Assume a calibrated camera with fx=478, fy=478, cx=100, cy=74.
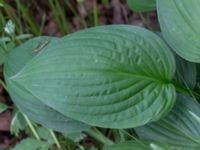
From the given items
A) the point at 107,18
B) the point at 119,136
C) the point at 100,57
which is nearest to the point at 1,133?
the point at 119,136

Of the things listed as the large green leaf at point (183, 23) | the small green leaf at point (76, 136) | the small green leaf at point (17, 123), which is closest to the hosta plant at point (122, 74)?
the large green leaf at point (183, 23)

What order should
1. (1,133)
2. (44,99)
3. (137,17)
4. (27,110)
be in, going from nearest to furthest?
(44,99)
(27,110)
(1,133)
(137,17)

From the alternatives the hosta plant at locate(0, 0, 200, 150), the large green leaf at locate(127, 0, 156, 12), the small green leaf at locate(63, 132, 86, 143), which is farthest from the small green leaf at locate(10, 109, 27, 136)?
the large green leaf at locate(127, 0, 156, 12)

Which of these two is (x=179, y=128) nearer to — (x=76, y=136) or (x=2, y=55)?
(x=76, y=136)

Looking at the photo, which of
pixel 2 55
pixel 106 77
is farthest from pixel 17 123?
pixel 106 77

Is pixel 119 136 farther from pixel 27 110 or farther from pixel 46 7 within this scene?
pixel 46 7

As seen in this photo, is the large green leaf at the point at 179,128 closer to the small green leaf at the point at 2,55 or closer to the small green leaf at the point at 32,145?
the small green leaf at the point at 32,145

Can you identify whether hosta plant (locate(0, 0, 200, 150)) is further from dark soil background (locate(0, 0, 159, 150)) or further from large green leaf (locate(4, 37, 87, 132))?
dark soil background (locate(0, 0, 159, 150))
